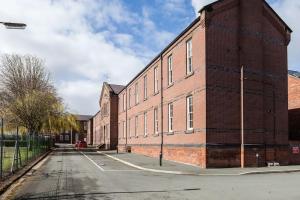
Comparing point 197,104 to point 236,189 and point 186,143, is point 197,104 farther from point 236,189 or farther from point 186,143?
point 236,189

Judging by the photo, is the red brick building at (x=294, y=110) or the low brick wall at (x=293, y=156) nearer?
the low brick wall at (x=293, y=156)

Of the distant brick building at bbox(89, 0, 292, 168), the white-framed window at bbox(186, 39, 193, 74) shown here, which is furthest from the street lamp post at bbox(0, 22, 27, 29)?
the white-framed window at bbox(186, 39, 193, 74)

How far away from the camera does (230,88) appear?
25688 millimetres

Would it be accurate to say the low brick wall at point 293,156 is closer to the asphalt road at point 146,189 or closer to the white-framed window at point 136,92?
the asphalt road at point 146,189

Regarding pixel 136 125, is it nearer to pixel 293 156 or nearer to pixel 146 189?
pixel 293 156

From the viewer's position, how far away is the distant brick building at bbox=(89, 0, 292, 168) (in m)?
25.0

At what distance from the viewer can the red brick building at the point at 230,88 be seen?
81.9 feet

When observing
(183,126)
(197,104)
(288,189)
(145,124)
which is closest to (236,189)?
(288,189)

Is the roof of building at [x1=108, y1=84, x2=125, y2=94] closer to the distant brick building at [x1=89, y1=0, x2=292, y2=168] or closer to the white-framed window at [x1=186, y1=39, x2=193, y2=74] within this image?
the distant brick building at [x1=89, y1=0, x2=292, y2=168]

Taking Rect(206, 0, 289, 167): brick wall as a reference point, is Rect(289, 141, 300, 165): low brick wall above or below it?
below

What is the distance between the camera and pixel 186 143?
2736 centimetres

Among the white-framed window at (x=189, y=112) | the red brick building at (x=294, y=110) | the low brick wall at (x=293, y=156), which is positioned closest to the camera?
the white-framed window at (x=189, y=112)

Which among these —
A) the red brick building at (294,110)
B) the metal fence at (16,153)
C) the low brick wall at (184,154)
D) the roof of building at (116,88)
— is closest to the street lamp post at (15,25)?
the metal fence at (16,153)

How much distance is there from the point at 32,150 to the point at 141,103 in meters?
12.5
